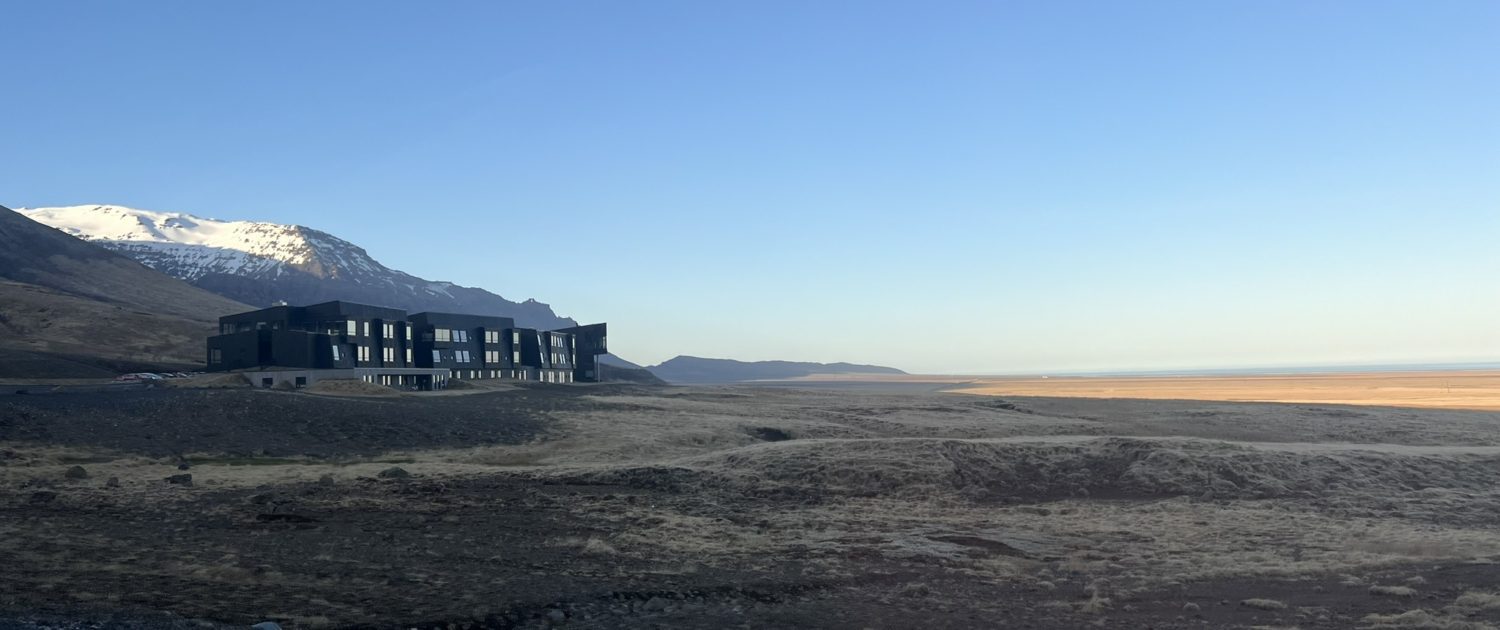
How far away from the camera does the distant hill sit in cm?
9750

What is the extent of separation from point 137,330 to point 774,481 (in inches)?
4731

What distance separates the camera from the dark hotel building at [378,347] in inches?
3069

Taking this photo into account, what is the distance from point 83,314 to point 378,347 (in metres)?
60.8

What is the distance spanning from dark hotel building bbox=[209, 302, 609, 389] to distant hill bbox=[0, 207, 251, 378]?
13609mm

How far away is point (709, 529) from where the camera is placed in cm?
2203

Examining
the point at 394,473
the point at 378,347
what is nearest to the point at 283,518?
the point at 394,473

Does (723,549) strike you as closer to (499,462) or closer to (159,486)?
(159,486)

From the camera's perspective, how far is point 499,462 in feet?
112

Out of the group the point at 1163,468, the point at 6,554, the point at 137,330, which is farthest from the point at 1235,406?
the point at 137,330

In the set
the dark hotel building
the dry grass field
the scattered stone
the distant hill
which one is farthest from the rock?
the distant hill

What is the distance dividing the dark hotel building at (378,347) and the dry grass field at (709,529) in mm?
37738

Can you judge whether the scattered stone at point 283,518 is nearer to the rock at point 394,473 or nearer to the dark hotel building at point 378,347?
the rock at point 394,473

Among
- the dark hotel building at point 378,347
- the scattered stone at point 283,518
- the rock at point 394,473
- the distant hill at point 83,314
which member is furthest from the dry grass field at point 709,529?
the distant hill at point 83,314

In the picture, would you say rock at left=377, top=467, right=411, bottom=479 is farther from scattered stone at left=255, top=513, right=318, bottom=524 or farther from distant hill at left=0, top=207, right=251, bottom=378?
distant hill at left=0, top=207, right=251, bottom=378
